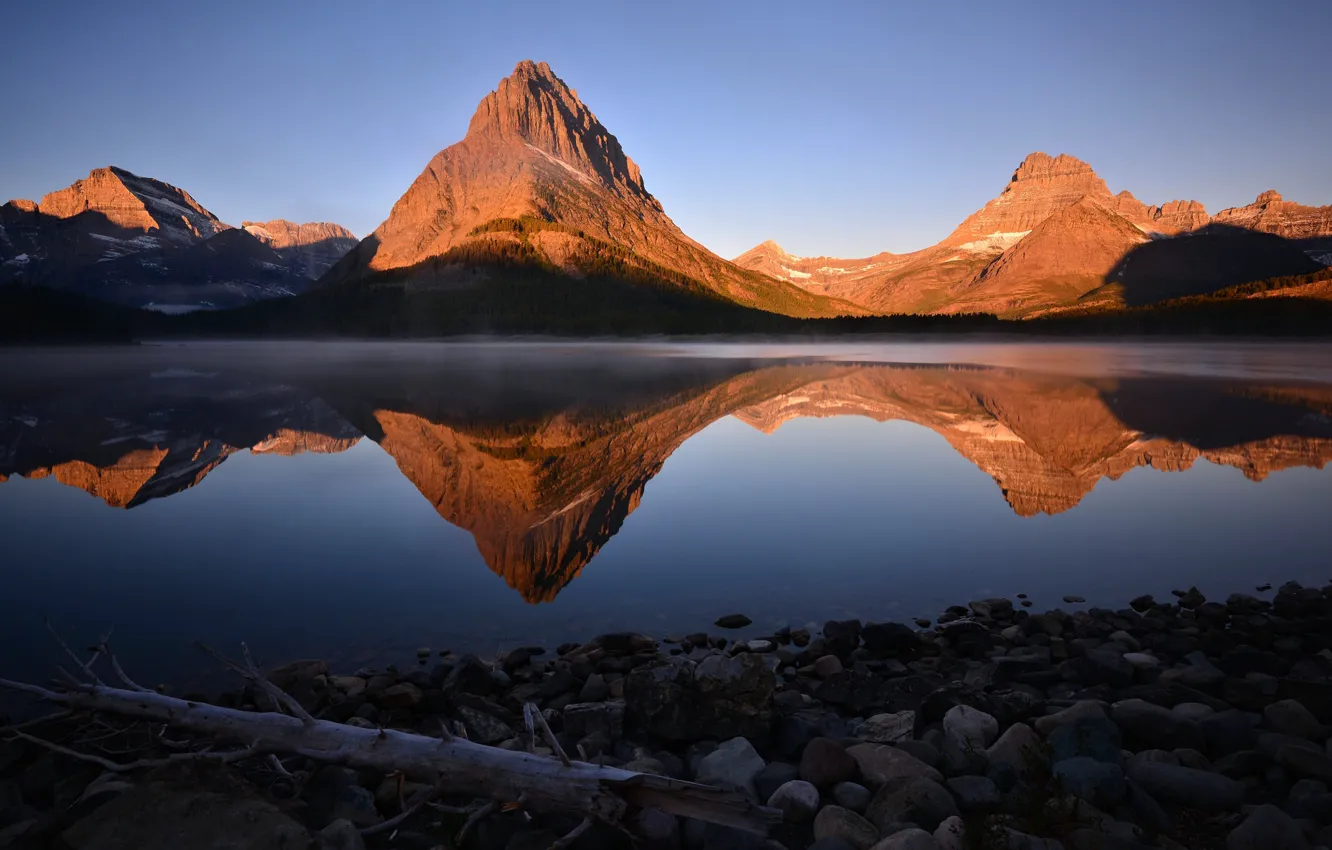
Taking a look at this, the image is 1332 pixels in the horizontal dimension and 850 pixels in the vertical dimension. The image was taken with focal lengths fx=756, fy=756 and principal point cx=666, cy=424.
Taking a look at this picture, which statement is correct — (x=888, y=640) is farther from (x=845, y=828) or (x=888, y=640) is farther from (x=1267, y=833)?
(x=1267, y=833)

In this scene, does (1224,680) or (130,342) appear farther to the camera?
(130,342)

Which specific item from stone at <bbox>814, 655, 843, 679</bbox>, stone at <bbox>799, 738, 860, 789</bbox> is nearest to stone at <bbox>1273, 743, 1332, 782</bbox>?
stone at <bbox>799, 738, 860, 789</bbox>

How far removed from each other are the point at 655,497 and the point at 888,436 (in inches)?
473

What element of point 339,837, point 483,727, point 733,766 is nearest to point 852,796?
point 733,766

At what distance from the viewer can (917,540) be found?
1237 centimetres

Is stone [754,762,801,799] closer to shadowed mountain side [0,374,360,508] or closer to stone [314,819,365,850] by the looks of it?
stone [314,819,365,850]

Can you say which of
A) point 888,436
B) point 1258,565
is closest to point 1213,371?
point 888,436

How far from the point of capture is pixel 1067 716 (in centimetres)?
585

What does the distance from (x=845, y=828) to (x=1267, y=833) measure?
234 cm

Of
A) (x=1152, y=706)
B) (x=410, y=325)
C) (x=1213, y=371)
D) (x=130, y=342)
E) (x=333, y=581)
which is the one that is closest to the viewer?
(x=1152, y=706)

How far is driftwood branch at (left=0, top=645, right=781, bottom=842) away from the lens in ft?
15.7

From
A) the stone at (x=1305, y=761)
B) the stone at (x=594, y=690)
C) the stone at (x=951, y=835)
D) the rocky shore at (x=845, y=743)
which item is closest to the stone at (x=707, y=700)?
the rocky shore at (x=845, y=743)

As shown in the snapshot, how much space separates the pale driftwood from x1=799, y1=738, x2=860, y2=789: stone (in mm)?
701

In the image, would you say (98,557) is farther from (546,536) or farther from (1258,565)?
(1258,565)
